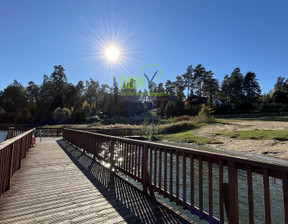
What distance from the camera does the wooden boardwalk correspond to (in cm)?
217

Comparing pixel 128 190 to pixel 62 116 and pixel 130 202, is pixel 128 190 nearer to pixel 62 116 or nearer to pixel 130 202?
pixel 130 202

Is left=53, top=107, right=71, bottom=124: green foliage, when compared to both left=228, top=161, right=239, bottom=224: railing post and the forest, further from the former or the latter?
left=228, top=161, right=239, bottom=224: railing post

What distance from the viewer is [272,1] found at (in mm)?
8805

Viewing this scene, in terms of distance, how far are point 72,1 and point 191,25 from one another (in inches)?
274

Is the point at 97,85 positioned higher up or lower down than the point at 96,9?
higher up

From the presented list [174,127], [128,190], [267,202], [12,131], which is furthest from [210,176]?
[174,127]

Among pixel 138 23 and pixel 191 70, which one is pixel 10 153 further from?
pixel 191 70

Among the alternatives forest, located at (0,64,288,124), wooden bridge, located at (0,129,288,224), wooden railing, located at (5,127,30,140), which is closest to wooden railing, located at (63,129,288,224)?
wooden bridge, located at (0,129,288,224)

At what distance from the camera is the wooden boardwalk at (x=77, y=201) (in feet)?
7.13

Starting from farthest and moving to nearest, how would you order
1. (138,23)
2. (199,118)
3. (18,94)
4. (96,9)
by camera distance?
(18,94) < (199,118) < (138,23) < (96,9)

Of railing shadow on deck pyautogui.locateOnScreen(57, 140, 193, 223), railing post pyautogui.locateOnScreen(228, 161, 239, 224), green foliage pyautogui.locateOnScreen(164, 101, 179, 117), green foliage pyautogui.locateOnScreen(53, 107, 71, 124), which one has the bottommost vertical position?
railing shadow on deck pyautogui.locateOnScreen(57, 140, 193, 223)

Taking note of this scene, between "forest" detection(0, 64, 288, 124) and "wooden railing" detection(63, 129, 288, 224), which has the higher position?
"forest" detection(0, 64, 288, 124)

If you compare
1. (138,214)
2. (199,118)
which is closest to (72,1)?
(138,214)

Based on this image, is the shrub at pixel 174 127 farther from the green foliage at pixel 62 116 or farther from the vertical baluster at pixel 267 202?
the green foliage at pixel 62 116
